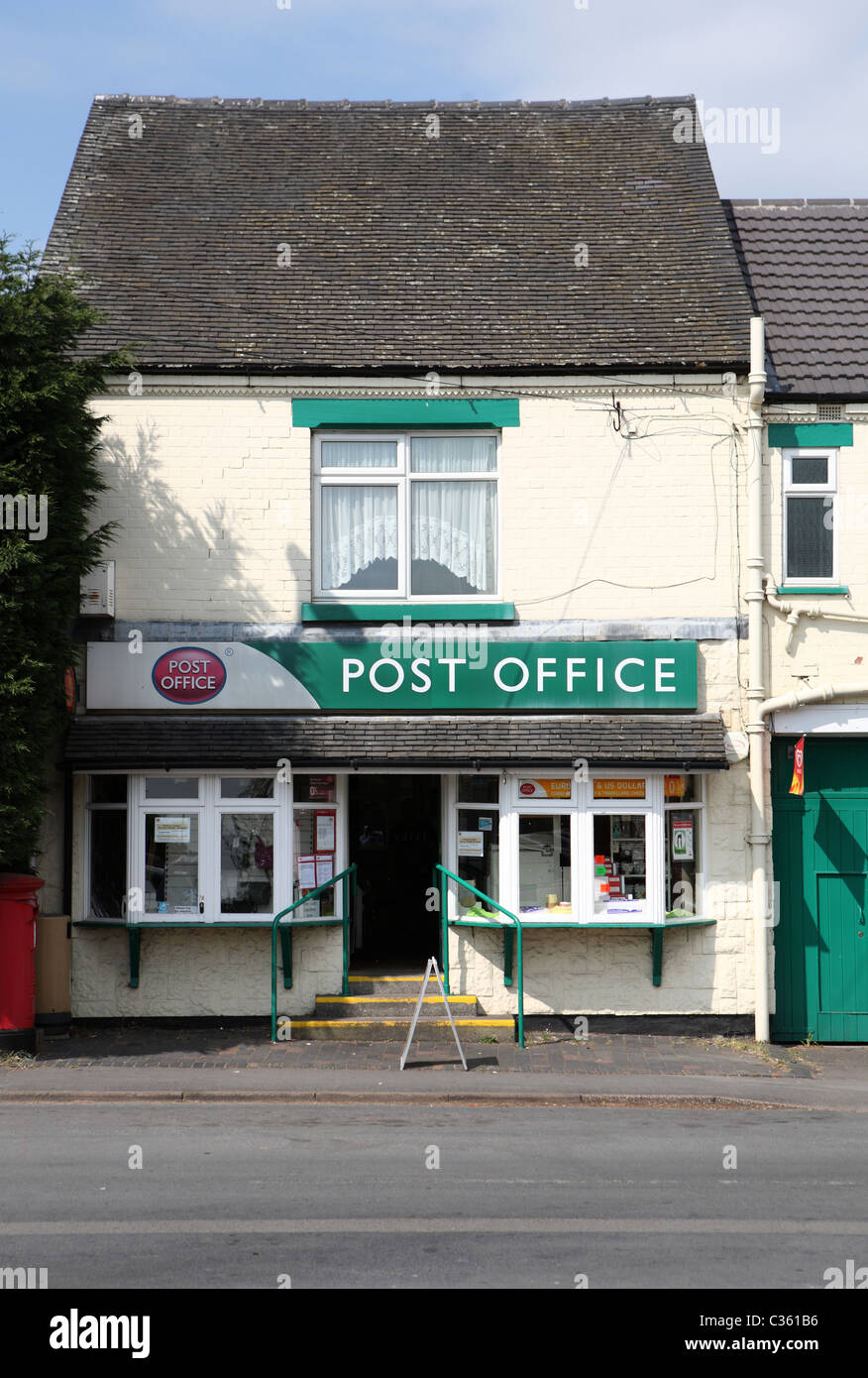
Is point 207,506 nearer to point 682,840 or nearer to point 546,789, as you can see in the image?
point 546,789

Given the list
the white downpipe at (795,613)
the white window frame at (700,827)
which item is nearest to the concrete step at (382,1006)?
the white window frame at (700,827)

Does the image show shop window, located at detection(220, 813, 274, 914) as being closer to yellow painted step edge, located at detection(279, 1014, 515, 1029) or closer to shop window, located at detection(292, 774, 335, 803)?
shop window, located at detection(292, 774, 335, 803)

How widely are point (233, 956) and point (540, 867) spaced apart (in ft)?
10.3

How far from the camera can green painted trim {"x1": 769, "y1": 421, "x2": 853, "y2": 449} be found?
13.2m

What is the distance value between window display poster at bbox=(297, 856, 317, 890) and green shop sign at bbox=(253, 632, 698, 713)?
1.55m

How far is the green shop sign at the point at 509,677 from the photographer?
12891 millimetres

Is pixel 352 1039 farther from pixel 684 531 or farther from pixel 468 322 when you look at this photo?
pixel 468 322

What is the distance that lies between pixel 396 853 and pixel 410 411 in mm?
5779

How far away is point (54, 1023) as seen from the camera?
40.9ft

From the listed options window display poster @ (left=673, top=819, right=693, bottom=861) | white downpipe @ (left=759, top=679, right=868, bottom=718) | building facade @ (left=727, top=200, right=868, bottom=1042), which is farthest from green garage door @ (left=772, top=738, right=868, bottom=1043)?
window display poster @ (left=673, top=819, right=693, bottom=861)

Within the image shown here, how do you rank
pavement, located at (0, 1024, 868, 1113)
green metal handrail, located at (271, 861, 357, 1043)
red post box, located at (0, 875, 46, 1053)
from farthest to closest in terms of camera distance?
green metal handrail, located at (271, 861, 357, 1043), red post box, located at (0, 875, 46, 1053), pavement, located at (0, 1024, 868, 1113)

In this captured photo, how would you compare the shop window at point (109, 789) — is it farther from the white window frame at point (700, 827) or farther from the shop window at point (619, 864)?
the white window frame at point (700, 827)

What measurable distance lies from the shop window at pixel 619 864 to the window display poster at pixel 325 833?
8.64 ft

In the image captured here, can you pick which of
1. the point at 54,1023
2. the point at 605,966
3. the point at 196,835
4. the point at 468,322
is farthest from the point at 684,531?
the point at 54,1023
